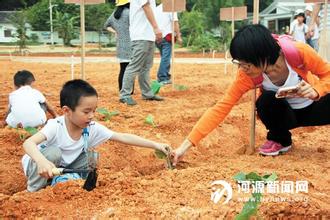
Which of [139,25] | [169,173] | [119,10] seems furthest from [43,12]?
[169,173]

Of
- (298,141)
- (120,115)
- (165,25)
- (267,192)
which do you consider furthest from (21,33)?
(267,192)

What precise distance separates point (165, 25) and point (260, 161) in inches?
219

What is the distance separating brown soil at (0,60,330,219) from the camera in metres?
2.34

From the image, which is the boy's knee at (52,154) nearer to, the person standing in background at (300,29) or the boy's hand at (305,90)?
the boy's hand at (305,90)

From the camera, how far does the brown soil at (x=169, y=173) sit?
234 centimetres

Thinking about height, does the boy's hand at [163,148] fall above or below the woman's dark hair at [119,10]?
below

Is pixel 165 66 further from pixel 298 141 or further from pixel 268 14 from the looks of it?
pixel 268 14

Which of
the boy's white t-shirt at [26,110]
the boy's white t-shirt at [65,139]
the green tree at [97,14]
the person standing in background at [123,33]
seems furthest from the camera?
the green tree at [97,14]

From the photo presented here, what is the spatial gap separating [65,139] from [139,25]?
314 centimetres

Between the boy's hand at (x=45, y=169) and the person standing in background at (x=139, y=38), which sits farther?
the person standing in background at (x=139, y=38)

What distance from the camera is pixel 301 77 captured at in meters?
3.39

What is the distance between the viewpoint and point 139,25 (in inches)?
237

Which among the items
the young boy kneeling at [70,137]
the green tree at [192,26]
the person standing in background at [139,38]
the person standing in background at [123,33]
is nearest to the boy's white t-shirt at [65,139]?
the young boy kneeling at [70,137]

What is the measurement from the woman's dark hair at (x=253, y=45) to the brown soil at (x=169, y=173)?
72cm
